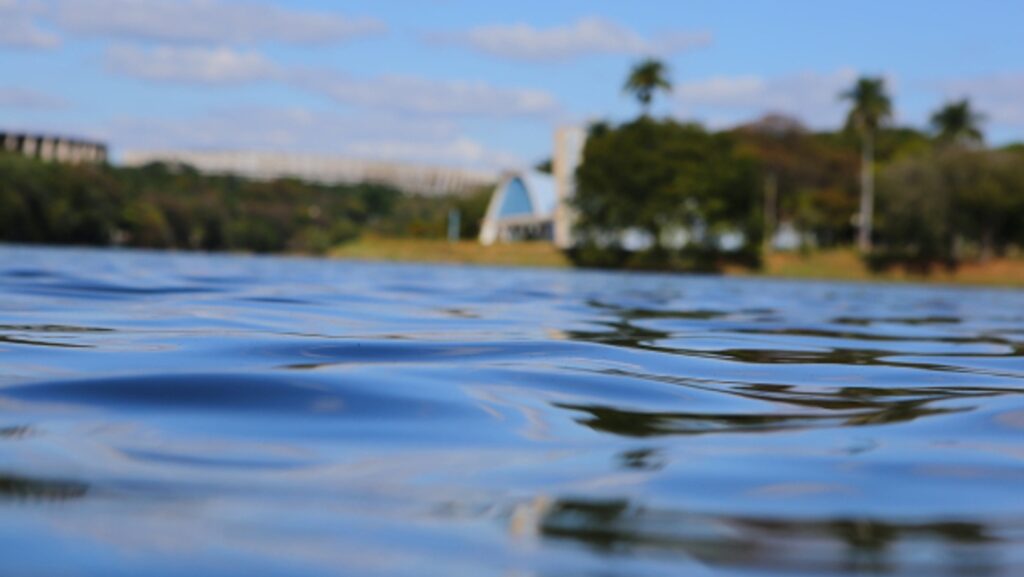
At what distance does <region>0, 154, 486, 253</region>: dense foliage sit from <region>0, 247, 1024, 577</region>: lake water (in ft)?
208

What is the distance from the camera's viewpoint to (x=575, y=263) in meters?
60.7

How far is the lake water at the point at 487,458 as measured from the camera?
1.69 m

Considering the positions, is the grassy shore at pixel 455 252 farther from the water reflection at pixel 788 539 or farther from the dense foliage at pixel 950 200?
the water reflection at pixel 788 539

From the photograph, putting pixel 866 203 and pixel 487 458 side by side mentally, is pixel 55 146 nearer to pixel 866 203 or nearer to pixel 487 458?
pixel 866 203

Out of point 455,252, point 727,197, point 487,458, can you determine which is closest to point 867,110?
point 727,197

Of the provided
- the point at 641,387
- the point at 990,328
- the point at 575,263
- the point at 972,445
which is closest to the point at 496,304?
the point at 990,328

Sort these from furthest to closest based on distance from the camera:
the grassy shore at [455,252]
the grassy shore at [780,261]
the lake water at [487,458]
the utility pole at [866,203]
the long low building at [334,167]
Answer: the long low building at [334,167], the utility pole at [866,203], the grassy shore at [455,252], the grassy shore at [780,261], the lake water at [487,458]

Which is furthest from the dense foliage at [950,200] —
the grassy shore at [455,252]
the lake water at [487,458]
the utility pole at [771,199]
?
the lake water at [487,458]

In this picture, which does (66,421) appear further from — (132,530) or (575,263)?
(575,263)

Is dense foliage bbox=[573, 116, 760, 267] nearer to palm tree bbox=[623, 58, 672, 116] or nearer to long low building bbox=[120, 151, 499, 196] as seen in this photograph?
palm tree bbox=[623, 58, 672, 116]

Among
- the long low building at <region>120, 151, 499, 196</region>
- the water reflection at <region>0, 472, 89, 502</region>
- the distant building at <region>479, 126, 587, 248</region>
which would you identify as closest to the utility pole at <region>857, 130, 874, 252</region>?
the distant building at <region>479, 126, 587, 248</region>

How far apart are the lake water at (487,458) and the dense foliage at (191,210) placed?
2490 inches

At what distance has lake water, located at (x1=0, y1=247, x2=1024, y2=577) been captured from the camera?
5.54 ft

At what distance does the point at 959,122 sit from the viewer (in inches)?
→ 2788
